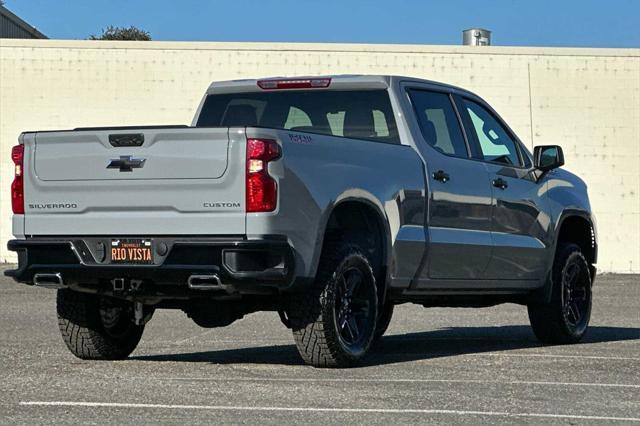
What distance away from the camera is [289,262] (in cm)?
959

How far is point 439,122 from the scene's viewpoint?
11930 millimetres

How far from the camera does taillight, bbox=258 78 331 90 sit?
11.8 metres

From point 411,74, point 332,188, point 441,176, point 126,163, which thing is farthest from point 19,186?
point 411,74

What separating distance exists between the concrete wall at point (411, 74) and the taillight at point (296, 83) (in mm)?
18785

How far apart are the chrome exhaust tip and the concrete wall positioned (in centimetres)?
2087

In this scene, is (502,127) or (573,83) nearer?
(502,127)

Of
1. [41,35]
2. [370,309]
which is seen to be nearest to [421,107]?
[370,309]

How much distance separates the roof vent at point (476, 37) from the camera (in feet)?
113

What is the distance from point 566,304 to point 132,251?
186 inches

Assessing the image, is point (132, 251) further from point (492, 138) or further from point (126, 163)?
point (492, 138)

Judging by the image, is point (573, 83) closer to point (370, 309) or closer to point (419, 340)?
point (419, 340)

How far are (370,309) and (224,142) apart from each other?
5.85 feet

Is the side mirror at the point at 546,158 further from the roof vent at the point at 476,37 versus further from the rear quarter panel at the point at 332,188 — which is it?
the roof vent at the point at 476,37

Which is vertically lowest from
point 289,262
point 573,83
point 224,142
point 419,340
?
point 419,340
